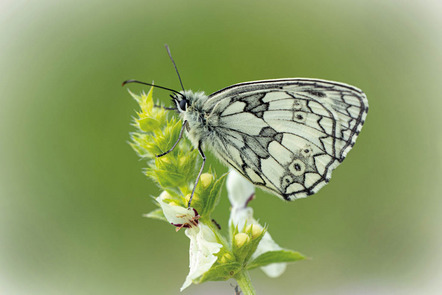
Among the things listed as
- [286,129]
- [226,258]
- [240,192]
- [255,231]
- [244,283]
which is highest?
[286,129]

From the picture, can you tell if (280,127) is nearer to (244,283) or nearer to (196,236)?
(196,236)

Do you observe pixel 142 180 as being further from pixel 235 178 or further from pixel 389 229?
pixel 389 229

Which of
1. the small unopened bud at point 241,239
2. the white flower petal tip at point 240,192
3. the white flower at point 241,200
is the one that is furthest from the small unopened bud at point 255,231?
the white flower petal tip at point 240,192

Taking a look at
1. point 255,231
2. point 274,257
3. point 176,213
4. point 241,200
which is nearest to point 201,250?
point 176,213

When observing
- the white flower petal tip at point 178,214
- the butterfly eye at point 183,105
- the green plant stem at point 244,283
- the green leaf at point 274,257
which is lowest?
the green plant stem at point 244,283

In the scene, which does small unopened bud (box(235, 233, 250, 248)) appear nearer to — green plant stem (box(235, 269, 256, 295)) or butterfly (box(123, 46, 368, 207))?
green plant stem (box(235, 269, 256, 295))

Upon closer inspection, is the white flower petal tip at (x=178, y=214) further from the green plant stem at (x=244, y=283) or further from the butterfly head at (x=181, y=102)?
the butterfly head at (x=181, y=102)

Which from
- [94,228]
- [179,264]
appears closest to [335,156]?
[179,264]
